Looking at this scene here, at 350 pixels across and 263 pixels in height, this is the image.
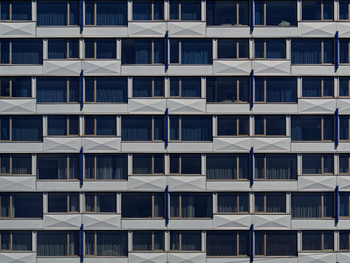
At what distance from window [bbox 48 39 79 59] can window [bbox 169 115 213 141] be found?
7.79 metres

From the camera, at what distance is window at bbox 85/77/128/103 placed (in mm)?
31469

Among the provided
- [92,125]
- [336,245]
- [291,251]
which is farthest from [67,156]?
[336,245]

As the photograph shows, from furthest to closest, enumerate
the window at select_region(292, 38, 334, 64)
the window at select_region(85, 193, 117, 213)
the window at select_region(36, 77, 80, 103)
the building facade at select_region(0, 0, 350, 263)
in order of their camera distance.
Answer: the window at select_region(292, 38, 334, 64) < the window at select_region(36, 77, 80, 103) < the window at select_region(85, 193, 117, 213) < the building facade at select_region(0, 0, 350, 263)

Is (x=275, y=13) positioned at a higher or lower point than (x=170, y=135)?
higher

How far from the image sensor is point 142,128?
31469mm

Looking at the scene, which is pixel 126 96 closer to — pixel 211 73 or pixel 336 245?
pixel 211 73

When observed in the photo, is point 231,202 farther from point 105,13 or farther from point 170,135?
point 105,13

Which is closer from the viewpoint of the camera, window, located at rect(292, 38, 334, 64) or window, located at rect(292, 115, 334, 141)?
window, located at rect(292, 115, 334, 141)

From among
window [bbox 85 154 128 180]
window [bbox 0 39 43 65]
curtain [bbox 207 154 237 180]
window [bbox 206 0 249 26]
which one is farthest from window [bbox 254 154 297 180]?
window [bbox 0 39 43 65]

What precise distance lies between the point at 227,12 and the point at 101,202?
15132mm

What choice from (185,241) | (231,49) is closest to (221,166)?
(185,241)

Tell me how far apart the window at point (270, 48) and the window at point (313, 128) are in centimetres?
433

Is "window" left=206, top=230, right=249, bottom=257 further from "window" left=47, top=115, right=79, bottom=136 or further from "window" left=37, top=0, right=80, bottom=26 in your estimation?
"window" left=37, top=0, right=80, bottom=26

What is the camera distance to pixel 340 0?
31.7m
